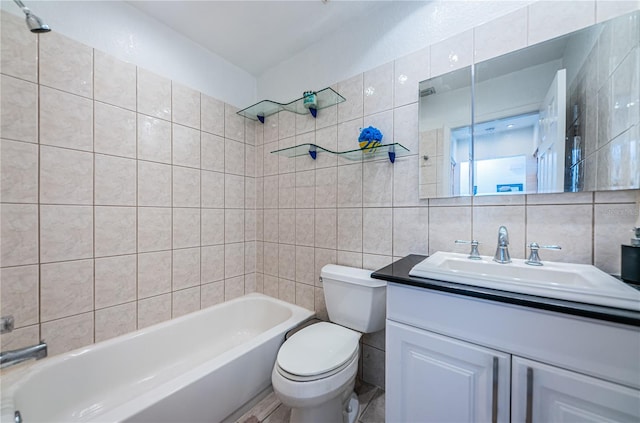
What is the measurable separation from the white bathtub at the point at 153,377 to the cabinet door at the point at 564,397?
45.2 inches

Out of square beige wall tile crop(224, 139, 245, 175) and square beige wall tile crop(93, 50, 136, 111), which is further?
square beige wall tile crop(224, 139, 245, 175)

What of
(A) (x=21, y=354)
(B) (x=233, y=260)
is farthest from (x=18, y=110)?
(B) (x=233, y=260)

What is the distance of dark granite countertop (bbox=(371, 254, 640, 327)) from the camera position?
1.98ft

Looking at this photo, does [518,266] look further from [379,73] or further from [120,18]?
[120,18]

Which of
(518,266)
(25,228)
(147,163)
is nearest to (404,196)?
(518,266)

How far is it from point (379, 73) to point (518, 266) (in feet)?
4.16

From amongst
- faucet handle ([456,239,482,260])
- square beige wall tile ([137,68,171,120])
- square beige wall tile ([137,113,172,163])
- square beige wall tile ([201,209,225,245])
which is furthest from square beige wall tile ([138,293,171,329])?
faucet handle ([456,239,482,260])

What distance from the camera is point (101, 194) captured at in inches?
52.6

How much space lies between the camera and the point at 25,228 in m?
1.12

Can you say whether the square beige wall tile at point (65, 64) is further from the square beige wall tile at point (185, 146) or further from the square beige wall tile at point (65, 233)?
the square beige wall tile at point (65, 233)

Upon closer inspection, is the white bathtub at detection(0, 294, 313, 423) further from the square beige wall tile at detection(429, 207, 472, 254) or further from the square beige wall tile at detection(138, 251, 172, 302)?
the square beige wall tile at detection(429, 207, 472, 254)

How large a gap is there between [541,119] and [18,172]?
2.37m

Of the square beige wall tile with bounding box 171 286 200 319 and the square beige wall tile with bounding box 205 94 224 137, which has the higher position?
the square beige wall tile with bounding box 205 94 224 137

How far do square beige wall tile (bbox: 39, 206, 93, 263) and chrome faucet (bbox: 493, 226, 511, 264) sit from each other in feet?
6.70
